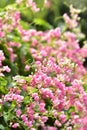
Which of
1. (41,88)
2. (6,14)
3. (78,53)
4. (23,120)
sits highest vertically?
(78,53)

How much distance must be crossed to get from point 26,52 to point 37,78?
3.01 feet

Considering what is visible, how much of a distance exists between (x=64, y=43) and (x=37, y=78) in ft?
3.89

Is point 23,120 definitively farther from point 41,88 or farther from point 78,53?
point 78,53

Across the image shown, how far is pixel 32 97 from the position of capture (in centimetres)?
202

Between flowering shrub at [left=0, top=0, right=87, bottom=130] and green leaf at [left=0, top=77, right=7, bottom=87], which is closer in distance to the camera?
flowering shrub at [left=0, top=0, right=87, bottom=130]

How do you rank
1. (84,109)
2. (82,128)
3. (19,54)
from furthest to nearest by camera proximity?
(19,54) < (82,128) < (84,109)

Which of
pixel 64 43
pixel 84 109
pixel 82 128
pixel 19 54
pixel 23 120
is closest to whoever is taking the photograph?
pixel 23 120

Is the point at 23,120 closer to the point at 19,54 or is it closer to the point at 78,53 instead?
the point at 19,54

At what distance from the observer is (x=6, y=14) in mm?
2467

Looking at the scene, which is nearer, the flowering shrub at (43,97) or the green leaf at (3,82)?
the flowering shrub at (43,97)

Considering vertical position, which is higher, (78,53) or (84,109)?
(78,53)

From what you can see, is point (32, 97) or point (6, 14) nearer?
point (32, 97)

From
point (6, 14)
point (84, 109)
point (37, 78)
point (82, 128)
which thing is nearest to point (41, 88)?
point (37, 78)

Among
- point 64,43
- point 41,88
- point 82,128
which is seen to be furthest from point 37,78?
point 64,43
